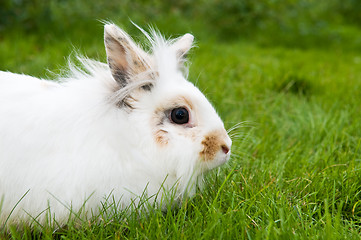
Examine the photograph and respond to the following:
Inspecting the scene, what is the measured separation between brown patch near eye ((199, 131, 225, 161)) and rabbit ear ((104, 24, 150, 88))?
49 cm

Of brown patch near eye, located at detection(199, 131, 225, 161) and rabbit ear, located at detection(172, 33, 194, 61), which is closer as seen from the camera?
brown patch near eye, located at detection(199, 131, 225, 161)

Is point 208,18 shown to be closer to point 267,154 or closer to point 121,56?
point 267,154

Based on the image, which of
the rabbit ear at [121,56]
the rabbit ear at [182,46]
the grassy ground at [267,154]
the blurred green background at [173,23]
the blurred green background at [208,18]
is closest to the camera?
the grassy ground at [267,154]

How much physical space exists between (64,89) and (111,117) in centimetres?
34

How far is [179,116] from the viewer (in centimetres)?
219

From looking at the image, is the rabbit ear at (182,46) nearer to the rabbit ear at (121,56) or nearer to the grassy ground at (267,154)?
the rabbit ear at (121,56)

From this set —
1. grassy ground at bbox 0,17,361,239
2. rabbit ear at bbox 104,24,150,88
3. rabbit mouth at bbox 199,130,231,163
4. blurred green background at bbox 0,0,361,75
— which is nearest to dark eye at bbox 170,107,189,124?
rabbit mouth at bbox 199,130,231,163

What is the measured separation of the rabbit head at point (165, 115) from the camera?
2135 mm

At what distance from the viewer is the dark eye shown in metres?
2.19

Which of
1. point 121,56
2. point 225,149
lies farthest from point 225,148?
point 121,56

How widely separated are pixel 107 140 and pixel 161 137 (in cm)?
Answer: 27

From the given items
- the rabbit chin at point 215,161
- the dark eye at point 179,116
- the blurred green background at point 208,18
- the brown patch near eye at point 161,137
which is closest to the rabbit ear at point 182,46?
the dark eye at point 179,116

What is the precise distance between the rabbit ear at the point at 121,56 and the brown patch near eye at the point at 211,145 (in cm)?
49

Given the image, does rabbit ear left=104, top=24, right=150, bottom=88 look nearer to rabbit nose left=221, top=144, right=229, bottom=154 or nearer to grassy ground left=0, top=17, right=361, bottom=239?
rabbit nose left=221, top=144, right=229, bottom=154
